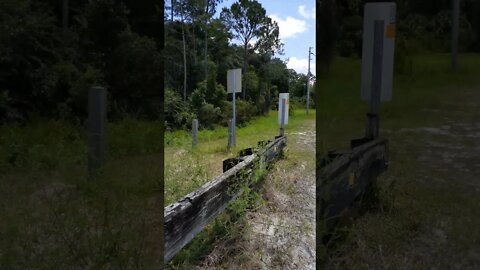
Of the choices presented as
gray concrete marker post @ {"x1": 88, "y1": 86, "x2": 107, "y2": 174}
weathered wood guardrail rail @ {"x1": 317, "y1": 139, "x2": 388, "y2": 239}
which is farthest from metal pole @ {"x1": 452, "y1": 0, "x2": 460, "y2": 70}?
gray concrete marker post @ {"x1": 88, "y1": 86, "x2": 107, "y2": 174}

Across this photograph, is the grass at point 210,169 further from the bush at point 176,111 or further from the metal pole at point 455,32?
the metal pole at point 455,32

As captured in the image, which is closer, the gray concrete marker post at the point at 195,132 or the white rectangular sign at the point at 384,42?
the white rectangular sign at the point at 384,42

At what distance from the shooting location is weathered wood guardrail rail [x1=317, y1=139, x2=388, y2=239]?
176 centimetres

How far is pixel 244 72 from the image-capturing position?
239 cm

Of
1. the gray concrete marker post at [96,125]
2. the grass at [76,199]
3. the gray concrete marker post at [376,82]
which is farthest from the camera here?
the gray concrete marker post at [96,125]

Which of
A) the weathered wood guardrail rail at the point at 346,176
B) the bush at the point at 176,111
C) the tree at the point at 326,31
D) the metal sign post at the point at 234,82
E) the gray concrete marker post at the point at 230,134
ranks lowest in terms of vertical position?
the weathered wood guardrail rail at the point at 346,176

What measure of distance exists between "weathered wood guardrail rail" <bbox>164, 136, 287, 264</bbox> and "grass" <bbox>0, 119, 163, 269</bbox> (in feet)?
0.76

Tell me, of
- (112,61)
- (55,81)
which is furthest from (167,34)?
(55,81)

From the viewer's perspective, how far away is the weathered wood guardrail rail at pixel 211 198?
1949mm

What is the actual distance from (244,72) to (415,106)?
0.96m

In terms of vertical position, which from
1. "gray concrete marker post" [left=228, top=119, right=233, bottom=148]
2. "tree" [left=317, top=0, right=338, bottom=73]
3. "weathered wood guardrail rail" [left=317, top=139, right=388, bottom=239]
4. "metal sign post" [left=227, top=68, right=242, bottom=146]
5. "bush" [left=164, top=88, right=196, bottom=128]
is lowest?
"weathered wood guardrail rail" [left=317, top=139, right=388, bottom=239]

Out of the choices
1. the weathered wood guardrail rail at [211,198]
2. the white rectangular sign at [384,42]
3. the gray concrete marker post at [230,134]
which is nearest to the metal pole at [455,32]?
the white rectangular sign at [384,42]

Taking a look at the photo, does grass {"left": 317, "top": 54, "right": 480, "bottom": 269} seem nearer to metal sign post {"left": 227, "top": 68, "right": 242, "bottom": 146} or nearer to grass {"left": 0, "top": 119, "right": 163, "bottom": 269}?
metal sign post {"left": 227, "top": 68, "right": 242, "bottom": 146}

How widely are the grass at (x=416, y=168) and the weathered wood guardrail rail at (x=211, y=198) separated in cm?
67
